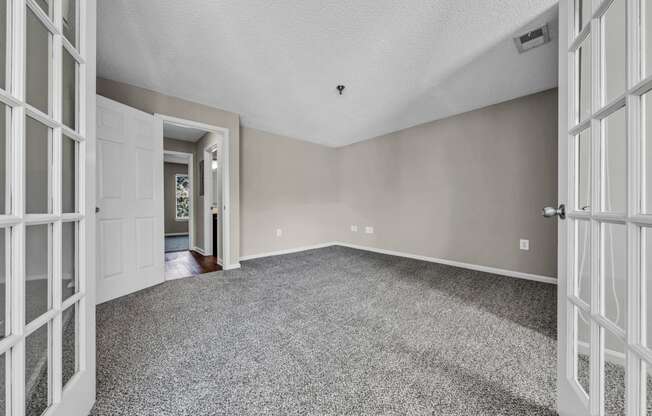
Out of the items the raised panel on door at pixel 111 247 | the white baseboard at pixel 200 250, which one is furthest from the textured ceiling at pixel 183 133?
the raised panel on door at pixel 111 247

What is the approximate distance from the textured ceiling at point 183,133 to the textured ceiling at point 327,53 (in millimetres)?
1577

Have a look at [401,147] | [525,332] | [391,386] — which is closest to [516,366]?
[525,332]

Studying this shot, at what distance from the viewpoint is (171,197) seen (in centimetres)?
746

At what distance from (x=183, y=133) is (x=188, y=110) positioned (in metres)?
1.80

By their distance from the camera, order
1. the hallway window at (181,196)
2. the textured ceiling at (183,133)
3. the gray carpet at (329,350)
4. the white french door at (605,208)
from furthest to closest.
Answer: the hallway window at (181,196)
the textured ceiling at (183,133)
the gray carpet at (329,350)
the white french door at (605,208)

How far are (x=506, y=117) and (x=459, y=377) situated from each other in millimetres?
3106

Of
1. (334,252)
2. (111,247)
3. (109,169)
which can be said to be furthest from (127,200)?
(334,252)

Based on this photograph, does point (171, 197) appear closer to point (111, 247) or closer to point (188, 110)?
point (188, 110)

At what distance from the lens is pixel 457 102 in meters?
3.02

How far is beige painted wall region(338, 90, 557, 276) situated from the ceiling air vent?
1.09 meters

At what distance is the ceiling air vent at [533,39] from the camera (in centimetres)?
177

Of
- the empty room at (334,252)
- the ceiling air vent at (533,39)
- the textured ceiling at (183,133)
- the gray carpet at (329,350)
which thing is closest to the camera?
the empty room at (334,252)

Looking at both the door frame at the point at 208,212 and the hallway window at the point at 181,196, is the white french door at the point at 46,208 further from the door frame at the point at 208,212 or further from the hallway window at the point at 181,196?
the hallway window at the point at 181,196

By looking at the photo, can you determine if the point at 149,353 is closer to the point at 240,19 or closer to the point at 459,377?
the point at 459,377
